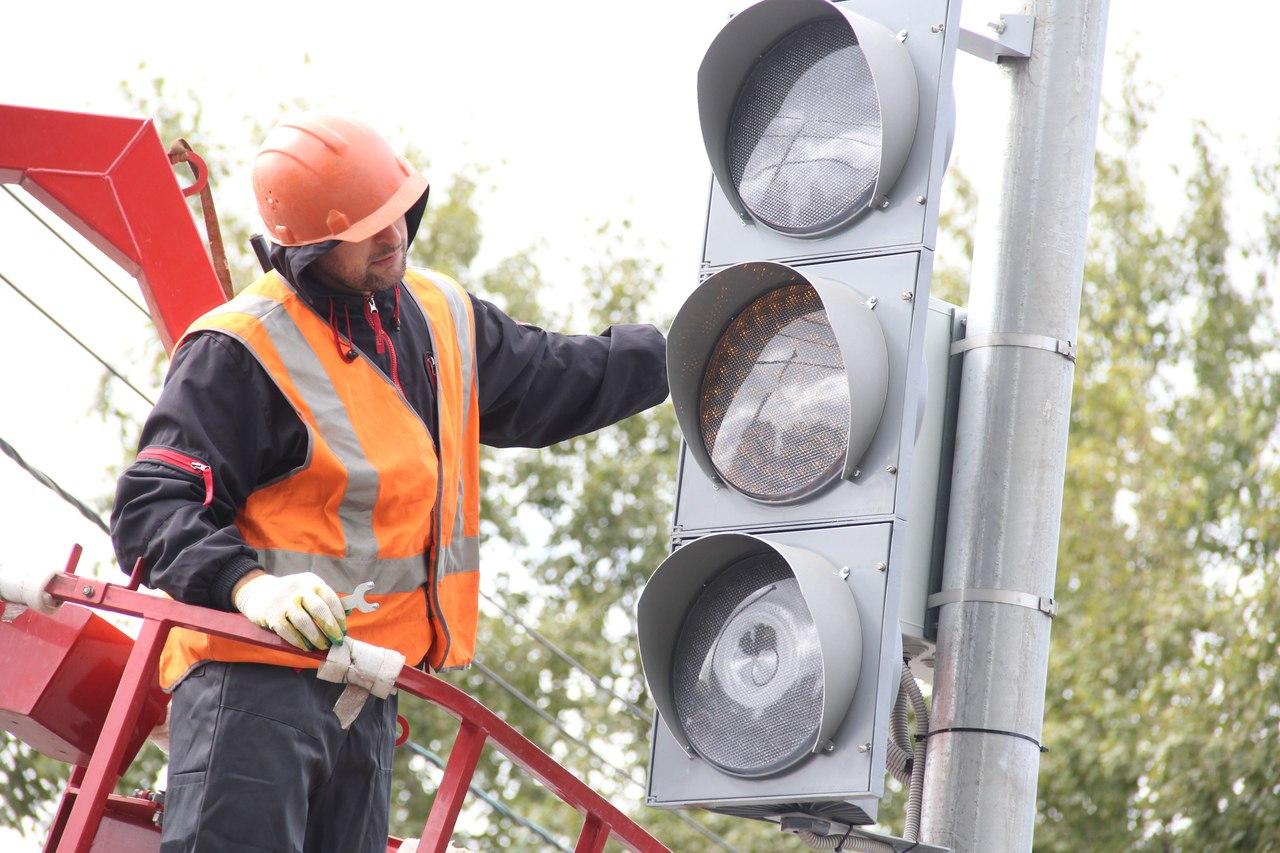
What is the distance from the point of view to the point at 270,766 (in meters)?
3.61

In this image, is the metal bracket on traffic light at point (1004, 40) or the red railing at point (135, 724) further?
the metal bracket on traffic light at point (1004, 40)

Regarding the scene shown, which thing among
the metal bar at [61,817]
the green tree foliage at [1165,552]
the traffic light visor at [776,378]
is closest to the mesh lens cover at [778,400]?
the traffic light visor at [776,378]

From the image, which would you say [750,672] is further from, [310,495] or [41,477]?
[41,477]

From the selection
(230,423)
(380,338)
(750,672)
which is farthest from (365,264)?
(750,672)

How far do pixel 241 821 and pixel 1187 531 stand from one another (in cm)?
1267

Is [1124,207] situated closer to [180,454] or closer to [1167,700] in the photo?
[1167,700]

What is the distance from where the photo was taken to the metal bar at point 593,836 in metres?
4.05

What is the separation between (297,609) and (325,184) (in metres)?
1.07

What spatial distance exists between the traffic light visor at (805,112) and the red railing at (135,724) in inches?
46.8

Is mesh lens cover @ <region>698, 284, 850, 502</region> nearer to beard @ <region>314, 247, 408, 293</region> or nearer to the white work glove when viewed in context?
beard @ <region>314, 247, 408, 293</region>

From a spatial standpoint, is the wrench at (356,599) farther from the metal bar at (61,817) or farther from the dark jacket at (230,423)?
the metal bar at (61,817)

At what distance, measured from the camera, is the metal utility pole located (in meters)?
3.66

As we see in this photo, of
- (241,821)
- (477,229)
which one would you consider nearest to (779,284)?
(241,821)

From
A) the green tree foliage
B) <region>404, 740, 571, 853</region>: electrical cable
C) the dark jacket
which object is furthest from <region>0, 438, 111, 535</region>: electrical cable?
the green tree foliage
